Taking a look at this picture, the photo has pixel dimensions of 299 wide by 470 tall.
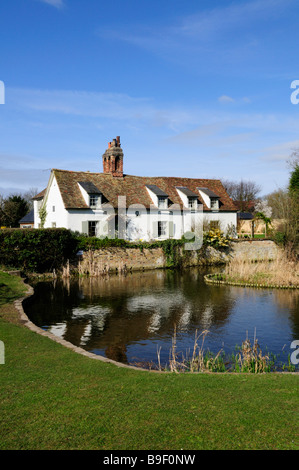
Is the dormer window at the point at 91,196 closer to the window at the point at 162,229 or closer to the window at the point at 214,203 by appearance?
the window at the point at 162,229

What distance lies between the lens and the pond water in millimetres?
11742

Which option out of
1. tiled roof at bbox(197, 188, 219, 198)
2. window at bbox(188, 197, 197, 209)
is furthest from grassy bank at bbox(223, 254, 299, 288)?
tiled roof at bbox(197, 188, 219, 198)

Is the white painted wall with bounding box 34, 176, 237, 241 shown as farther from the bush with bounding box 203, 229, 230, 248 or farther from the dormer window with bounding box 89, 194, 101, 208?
the bush with bounding box 203, 229, 230, 248

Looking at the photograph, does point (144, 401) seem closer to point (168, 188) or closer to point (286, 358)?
point (286, 358)

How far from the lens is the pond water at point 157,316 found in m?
11.7

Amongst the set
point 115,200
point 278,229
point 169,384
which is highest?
point 115,200

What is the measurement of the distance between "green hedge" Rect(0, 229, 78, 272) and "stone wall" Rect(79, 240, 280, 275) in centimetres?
212

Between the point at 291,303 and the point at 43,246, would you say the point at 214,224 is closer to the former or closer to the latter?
the point at 43,246

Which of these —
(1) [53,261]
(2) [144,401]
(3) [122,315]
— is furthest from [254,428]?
(1) [53,261]

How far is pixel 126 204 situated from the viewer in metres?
34.7

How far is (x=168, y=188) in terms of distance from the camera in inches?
1560

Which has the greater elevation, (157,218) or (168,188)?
(168,188)
